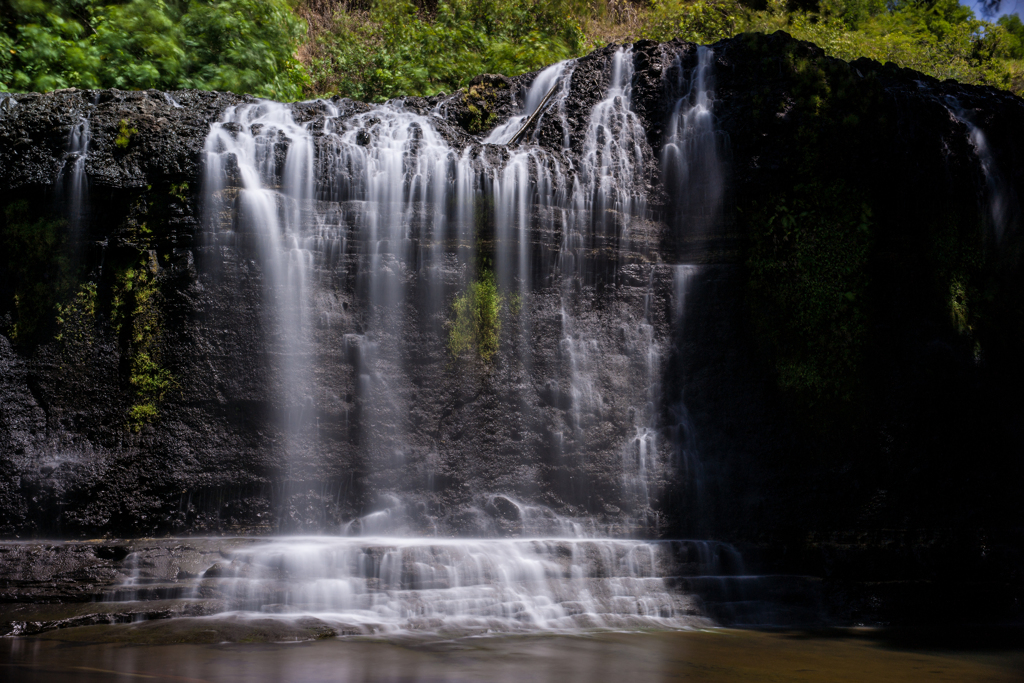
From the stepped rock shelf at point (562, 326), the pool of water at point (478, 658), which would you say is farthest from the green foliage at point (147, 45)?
the pool of water at point (478, 658)

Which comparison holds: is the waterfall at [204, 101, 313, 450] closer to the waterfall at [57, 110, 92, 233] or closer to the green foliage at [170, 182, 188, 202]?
the green foliage at [170, 182, 188, 202]

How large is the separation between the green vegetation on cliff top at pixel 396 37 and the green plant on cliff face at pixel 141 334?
4.69 metres

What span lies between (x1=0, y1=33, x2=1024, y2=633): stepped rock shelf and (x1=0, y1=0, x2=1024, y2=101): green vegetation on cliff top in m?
3.59

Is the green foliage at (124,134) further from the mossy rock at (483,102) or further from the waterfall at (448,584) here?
the waterfall at (448,584)

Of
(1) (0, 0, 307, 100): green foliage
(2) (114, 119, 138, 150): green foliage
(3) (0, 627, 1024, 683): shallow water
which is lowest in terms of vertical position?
(3) (0, 627, 1024, 683): shallow water

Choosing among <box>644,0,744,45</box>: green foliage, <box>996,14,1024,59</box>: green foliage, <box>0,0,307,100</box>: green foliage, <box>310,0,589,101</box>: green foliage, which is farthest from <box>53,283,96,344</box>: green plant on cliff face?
<box>996,14,1024,59</box>: green foliage

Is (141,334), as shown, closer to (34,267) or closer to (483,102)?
(34,267)

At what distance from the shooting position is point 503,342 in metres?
7.73

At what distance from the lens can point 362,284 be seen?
755 cm

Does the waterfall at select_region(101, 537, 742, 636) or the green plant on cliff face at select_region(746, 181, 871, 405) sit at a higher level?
the green plant on cliff face at select_region(746, 181, 871, 405)

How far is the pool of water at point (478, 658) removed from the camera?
387 centimetres

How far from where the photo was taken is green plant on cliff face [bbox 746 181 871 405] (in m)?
7.76

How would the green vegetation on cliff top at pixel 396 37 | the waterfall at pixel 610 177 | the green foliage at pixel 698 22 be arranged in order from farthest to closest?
the green foliage at pixel 698 22, the green vegetation on cliff top at pixel 396 37, the waterfall at pixel 610 177

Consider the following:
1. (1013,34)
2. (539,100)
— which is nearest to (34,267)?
(539,100)
